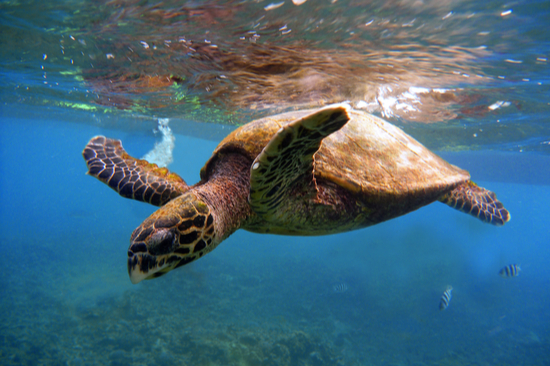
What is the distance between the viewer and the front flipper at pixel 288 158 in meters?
1.51

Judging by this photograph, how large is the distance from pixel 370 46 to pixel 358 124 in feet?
9.59

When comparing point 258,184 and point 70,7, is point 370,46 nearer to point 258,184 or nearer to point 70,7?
point 258,184

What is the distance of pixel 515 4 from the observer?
3887mm

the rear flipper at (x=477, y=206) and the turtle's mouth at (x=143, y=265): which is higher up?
the turtle's mouth at (x=143, y=265)

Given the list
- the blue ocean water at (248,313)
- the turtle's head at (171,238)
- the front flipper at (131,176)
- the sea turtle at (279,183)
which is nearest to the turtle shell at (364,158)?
the sea turtle at (279,183)

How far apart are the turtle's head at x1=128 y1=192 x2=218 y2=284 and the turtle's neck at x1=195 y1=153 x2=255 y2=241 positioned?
6.3 inches

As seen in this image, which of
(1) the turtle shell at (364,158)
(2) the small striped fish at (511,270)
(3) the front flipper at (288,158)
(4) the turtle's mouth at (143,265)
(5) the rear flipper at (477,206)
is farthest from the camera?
(2) the small striped fish at (511,270)

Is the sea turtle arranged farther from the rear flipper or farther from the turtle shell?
the rear flipper

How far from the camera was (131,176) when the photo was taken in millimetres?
3408

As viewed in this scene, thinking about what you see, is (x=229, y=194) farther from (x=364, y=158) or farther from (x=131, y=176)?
(x=364, y=158)

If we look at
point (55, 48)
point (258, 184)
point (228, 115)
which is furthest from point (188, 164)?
point (258, 184)

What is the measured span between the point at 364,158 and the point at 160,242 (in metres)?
2.45

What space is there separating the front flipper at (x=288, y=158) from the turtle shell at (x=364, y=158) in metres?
0.60

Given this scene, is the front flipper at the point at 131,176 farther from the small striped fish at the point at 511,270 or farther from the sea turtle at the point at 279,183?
the small striped fish at the point at 511,270
